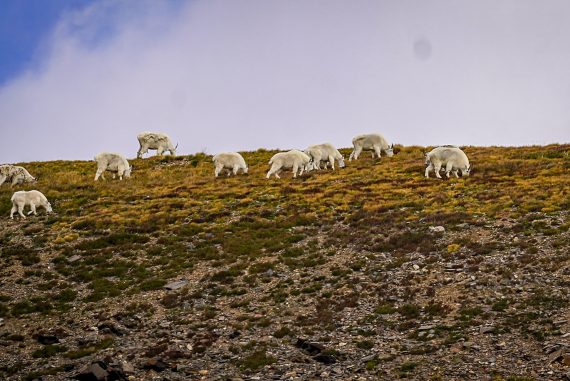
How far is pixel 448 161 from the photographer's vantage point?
3872 centimetres

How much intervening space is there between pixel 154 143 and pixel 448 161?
27.0 meters

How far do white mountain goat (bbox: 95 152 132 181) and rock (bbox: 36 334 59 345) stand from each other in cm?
2462

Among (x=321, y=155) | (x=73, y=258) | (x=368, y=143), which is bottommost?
(x=73, y=258)

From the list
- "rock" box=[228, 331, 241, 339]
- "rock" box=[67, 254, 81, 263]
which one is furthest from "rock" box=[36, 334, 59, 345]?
"rock" box=[67, 254, 81, 263]

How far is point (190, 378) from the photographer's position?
17.3 metres

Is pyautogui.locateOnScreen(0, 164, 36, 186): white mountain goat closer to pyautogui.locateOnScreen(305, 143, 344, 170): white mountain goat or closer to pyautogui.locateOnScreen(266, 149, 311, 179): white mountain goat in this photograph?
pyautogui.locateOnScreen(266, 149, 311, 179): white mountain goat

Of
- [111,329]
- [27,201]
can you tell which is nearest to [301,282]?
[111,329]

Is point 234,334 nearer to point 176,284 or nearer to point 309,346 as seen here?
point 309,346

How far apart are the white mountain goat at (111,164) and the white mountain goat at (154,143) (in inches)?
408

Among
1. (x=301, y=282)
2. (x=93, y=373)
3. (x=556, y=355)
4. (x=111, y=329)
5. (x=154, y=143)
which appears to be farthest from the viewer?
(x=154, y=143)

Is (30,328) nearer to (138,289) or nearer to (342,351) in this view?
(138,289)

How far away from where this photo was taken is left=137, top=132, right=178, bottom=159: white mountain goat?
55.1m

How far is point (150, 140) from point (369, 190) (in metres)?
24.9

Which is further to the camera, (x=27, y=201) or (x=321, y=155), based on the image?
(x=321, y=155)
